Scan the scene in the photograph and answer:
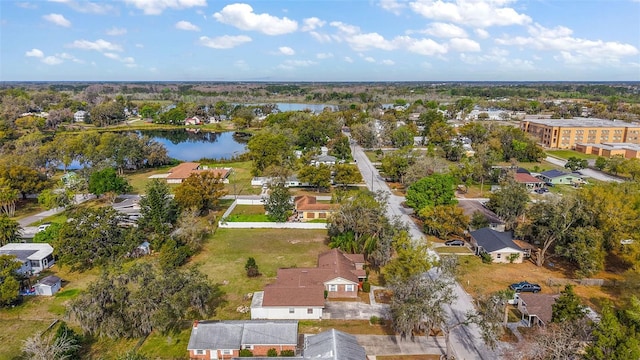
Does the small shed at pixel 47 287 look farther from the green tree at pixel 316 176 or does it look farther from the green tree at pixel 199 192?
the green tree at pixel 316 176

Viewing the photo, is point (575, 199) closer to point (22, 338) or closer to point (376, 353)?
point (376, 353)

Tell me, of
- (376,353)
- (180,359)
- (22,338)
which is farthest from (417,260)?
(22,338)

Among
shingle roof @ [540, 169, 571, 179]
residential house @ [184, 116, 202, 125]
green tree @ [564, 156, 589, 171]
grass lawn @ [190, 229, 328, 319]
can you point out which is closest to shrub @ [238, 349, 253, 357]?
grass lawn @ [190, 229, 328, 319]

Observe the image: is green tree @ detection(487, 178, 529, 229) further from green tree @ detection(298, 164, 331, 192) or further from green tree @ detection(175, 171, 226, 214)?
green tree @ detection(175, 171, 226, 214)

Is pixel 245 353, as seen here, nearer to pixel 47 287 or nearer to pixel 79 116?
pixel 47 287

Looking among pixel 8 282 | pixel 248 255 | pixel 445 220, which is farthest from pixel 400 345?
pixel 8 282
